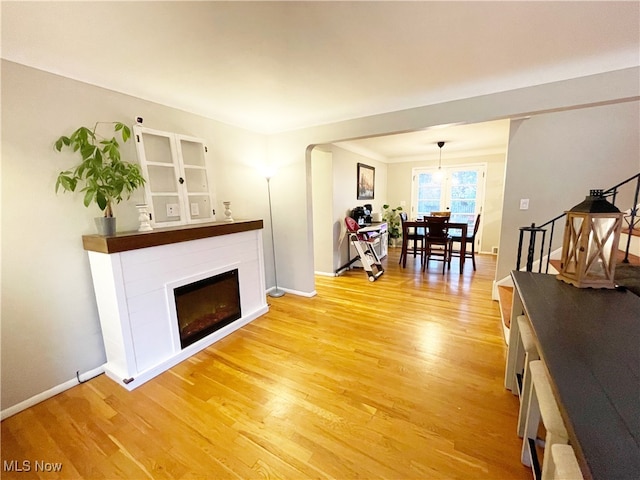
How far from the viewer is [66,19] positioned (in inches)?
51.0

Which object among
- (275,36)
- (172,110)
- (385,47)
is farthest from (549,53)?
(172,110)

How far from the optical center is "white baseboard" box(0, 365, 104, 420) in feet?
5.45

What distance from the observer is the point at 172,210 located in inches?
95.6

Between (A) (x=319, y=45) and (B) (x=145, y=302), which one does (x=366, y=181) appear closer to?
(A) (x=319, y=45)

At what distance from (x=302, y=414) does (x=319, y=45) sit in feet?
7.41

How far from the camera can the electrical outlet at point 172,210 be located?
7.88 feet

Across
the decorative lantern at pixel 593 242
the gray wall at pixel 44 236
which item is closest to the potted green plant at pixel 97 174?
the gray wall at pixel 44 236

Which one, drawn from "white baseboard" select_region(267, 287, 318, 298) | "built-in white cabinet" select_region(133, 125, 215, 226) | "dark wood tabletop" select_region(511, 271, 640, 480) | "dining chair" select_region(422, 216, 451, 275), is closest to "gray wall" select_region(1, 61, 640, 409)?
"built-in white cabinet" select_region(133, 125, 215, 226)

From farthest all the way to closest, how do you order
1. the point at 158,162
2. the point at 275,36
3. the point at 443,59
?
the point at 158,162
the point at 443,59
the point at 275,36

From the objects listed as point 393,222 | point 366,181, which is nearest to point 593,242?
point 366,181

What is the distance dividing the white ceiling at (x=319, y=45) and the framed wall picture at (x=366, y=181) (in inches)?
113

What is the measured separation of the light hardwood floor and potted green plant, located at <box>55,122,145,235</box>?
1.25m

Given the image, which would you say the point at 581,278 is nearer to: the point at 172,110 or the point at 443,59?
the point at 443,59

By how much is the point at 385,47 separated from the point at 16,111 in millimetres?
2294
